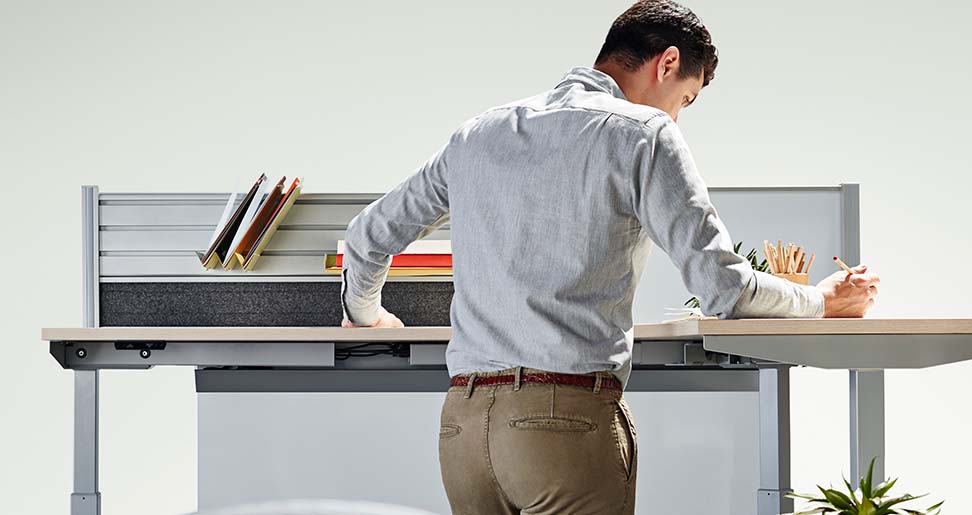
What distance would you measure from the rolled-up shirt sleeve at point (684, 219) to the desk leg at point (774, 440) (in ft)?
3.97

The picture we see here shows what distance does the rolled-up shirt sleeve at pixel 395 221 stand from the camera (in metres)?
1.50

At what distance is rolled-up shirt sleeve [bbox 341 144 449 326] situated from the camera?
1501mm

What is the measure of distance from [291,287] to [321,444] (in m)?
0.39

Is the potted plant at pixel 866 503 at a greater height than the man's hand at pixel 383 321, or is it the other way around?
the man's hand at pixel 383 321

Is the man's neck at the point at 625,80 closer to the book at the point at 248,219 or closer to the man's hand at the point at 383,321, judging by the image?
the man's hand at the point at 383,321

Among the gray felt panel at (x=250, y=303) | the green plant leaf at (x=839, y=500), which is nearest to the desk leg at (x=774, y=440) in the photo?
the gray felt panel at (x=250, y=303)

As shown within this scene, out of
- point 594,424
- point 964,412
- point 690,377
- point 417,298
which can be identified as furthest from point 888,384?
point 594,424

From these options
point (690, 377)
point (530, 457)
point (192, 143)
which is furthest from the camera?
point (192, 143)

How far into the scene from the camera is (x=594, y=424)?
1.31m

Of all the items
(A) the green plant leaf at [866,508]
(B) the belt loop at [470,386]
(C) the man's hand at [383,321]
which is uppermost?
(C) the man's hand at [383,321]

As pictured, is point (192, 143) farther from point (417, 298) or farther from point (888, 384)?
point (888, 384)

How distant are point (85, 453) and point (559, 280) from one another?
160cm

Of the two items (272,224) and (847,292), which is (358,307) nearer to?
(847,292)

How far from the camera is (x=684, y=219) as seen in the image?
1320 millimetres
